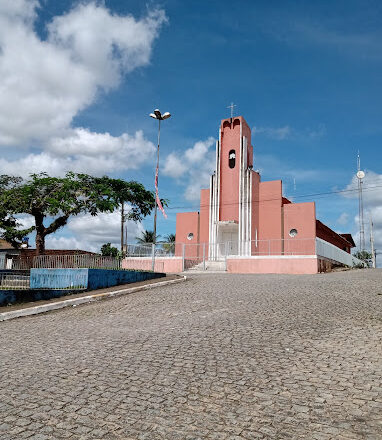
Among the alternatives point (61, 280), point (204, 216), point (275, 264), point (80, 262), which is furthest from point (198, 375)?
point (204, 216)

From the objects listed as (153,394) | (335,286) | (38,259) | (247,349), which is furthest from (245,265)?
(153,394)

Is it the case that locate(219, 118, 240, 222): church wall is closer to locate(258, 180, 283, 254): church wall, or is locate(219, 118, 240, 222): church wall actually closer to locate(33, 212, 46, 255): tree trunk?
locate(258, 180, 283, 254): church wall

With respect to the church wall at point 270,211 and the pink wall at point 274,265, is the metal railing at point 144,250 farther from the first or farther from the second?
the church wall at point 270,211

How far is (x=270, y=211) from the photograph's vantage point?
28.2 metres

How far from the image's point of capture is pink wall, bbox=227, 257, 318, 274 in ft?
69.9

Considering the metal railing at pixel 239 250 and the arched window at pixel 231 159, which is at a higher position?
the arched window at pixel 231 159

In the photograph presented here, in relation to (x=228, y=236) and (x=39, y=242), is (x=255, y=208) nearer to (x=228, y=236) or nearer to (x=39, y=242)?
(x=228, y=236)

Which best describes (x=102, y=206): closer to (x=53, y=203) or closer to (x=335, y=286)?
(x=53, y=203)

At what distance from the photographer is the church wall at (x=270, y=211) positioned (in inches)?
1095

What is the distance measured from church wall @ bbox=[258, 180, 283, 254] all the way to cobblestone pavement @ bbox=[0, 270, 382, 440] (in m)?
18.5

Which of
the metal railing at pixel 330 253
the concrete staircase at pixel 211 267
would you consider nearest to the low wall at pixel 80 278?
the concrete staircase at pixel 211 267

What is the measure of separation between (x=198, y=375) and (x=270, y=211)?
79.1ft

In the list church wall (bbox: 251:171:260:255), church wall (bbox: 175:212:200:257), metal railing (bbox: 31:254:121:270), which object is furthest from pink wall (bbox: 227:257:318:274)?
metal railing (bbox: 31:254:121:270)

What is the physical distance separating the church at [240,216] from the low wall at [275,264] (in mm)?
2017
